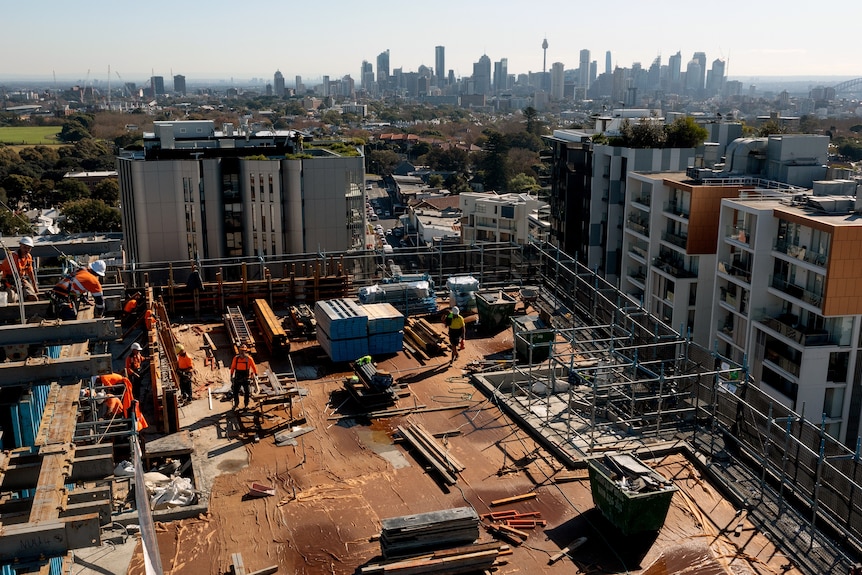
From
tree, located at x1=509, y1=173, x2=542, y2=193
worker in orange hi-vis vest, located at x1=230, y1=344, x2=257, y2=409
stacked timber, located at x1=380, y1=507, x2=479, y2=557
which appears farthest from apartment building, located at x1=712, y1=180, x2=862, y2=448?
tree, located at x1=509, y1=173, x2=542, y2=193

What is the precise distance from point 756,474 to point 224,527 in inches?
387

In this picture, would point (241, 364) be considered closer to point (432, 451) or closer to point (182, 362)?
point (182, 362)

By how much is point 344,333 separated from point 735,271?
20.7 m

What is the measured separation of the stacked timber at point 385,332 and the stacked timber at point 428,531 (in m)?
8.56

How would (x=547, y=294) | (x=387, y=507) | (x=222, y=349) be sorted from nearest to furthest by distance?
(x=387, y=507) < (x=222, y=349) < (x=547, y=294)

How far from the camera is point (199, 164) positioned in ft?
130

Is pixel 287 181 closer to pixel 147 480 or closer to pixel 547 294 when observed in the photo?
pixel 547 294

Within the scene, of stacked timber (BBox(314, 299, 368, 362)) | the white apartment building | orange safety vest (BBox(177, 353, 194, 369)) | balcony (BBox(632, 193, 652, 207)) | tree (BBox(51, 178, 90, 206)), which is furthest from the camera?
tree (BBox(51, 178, 90, 206))

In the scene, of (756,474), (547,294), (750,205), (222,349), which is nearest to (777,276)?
(750,205)

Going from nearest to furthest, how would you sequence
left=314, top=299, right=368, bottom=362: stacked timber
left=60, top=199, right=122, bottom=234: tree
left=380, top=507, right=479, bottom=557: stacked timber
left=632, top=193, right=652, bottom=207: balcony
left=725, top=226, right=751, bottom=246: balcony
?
left=380, top=507, right=479, bottom=557: stacked timber, left=314, top=299, right=368, bottom=362: stacked timber, left=725, top=226, right=751, bottom=246: balcony, left=632, top=193, right=652, bottom=207: balcony, left=60, top=199, right=122, bottom=234: tree

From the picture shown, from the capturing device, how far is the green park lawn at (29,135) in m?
152

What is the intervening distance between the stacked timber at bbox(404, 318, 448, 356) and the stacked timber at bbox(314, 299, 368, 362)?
5.52 feet

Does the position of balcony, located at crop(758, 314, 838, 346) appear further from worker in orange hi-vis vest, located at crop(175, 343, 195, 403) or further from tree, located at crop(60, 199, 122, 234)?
tree, located at crop(60, 199, 122, 234)

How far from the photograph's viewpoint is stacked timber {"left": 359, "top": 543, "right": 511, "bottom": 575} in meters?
11.8
